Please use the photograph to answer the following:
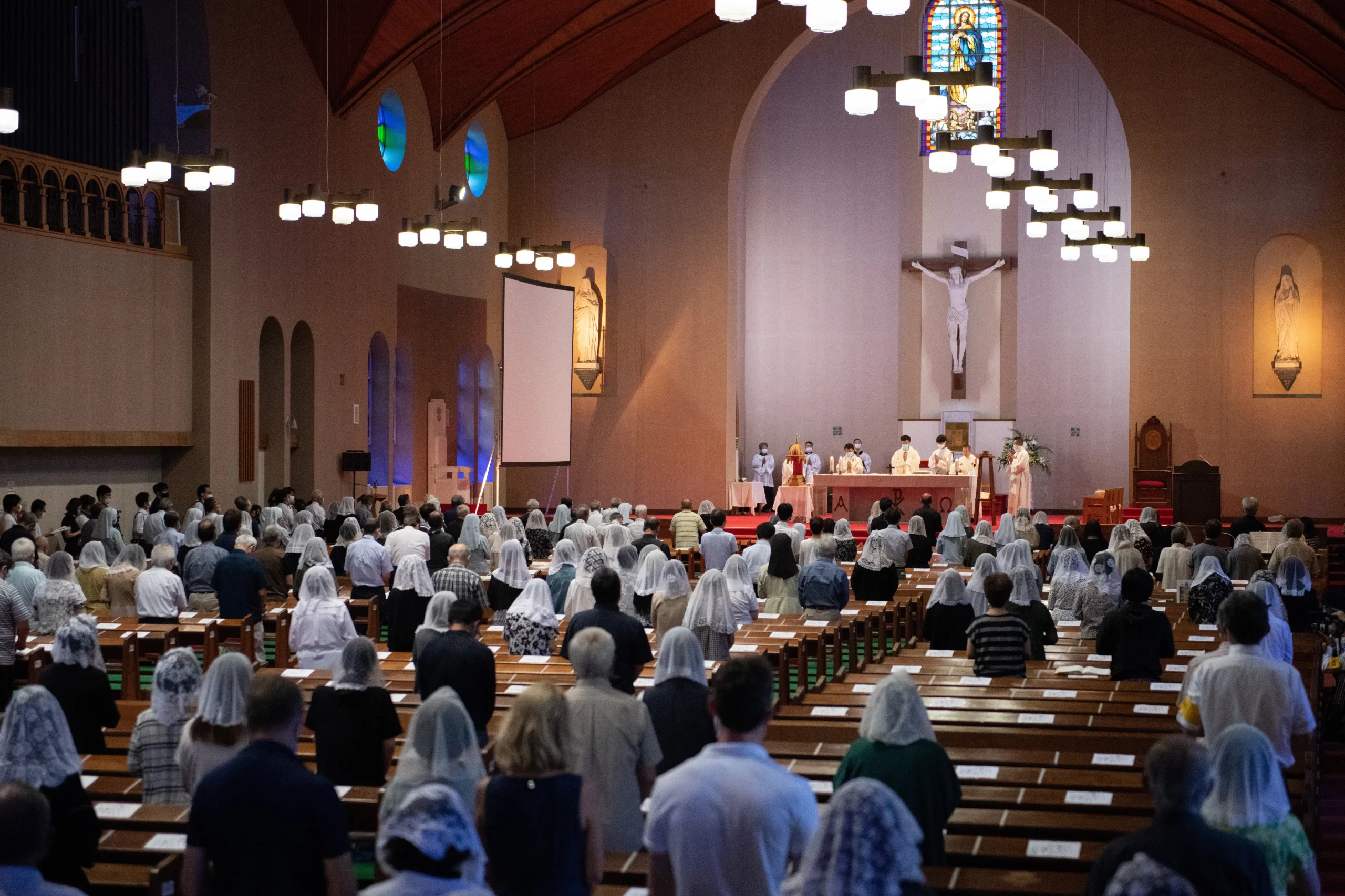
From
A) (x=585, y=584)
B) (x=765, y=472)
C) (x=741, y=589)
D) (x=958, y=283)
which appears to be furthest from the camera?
(x=958, y=283)

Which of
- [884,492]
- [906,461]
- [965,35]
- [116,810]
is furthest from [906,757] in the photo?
[965,35]

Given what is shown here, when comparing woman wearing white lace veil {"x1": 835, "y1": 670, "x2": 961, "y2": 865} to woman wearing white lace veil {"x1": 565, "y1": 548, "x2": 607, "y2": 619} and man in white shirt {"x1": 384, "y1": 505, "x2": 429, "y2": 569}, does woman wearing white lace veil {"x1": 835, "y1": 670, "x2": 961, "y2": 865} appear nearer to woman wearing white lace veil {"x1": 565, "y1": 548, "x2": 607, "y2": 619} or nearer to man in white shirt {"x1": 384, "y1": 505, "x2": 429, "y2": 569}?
woman wearing white lace veil {"x1": 565, "y1": 548, "x2": 607, "y2": 619}

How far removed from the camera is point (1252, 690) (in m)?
5.05

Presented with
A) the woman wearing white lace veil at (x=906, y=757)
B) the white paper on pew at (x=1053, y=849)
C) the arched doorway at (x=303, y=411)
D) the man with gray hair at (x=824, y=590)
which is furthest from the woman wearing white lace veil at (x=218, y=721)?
the arched doorway at (x=303, y=411)

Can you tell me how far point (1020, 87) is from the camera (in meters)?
24.7

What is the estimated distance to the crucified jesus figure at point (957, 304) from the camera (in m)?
25.2

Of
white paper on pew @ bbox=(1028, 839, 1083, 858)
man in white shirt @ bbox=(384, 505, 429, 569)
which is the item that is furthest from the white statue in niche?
white paper on pew @ bbox=(1028, 839, 1083, 858)

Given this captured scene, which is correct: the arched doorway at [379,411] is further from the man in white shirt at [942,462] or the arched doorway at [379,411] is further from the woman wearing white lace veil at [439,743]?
the woman wearing white lace veil at [439,743]

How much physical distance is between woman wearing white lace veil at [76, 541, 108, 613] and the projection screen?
788 cm

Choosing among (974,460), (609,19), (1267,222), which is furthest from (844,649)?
(1267,222)

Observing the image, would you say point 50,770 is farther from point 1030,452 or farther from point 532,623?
point 1030,452

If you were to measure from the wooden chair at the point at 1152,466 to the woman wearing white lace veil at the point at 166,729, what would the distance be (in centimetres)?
1935

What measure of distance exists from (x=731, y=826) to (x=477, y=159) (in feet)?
70.9

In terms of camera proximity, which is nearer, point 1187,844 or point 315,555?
point 1187,844
